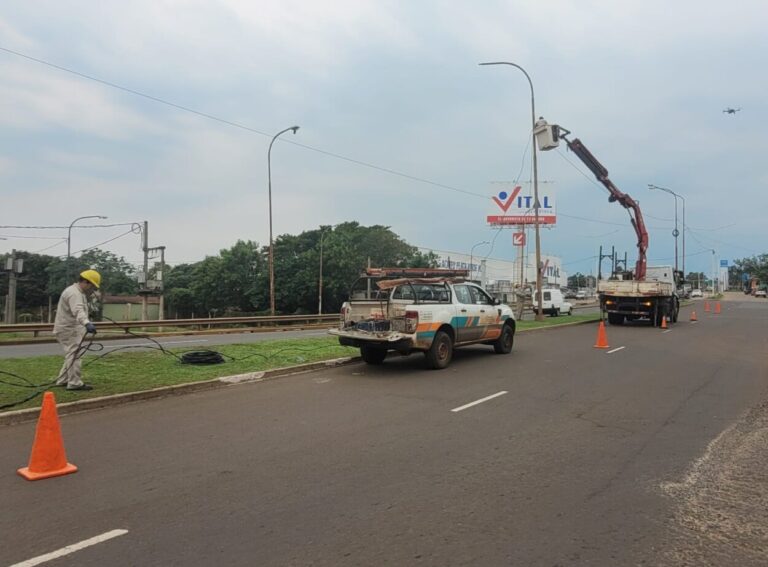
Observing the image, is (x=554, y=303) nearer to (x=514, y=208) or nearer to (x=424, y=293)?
(x=514, y=208)

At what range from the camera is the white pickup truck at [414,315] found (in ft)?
36.3

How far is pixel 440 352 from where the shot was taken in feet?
38.1

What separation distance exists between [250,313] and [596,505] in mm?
55505

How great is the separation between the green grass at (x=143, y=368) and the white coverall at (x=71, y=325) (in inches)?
15.0

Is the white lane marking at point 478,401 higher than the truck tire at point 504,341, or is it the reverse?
the truck tire at point 504,341

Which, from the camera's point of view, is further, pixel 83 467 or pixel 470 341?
pixel 470 341

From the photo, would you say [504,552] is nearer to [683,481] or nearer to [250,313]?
[683,481]

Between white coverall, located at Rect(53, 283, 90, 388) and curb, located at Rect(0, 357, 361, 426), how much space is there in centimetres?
78

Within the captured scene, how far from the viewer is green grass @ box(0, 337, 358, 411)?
8547 mm

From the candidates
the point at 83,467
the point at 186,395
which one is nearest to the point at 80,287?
the point at 186,395

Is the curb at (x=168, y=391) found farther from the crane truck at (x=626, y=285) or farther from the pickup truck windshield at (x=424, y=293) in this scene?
the crane truck at (x=626, y=285)

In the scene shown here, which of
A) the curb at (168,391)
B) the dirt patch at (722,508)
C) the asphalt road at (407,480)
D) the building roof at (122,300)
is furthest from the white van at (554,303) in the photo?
the building roof at (122,300)

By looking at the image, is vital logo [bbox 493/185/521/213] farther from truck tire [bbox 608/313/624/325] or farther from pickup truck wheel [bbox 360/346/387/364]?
pickup truck wheel [bbox 360/346/387/364]

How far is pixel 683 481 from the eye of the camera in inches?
195
